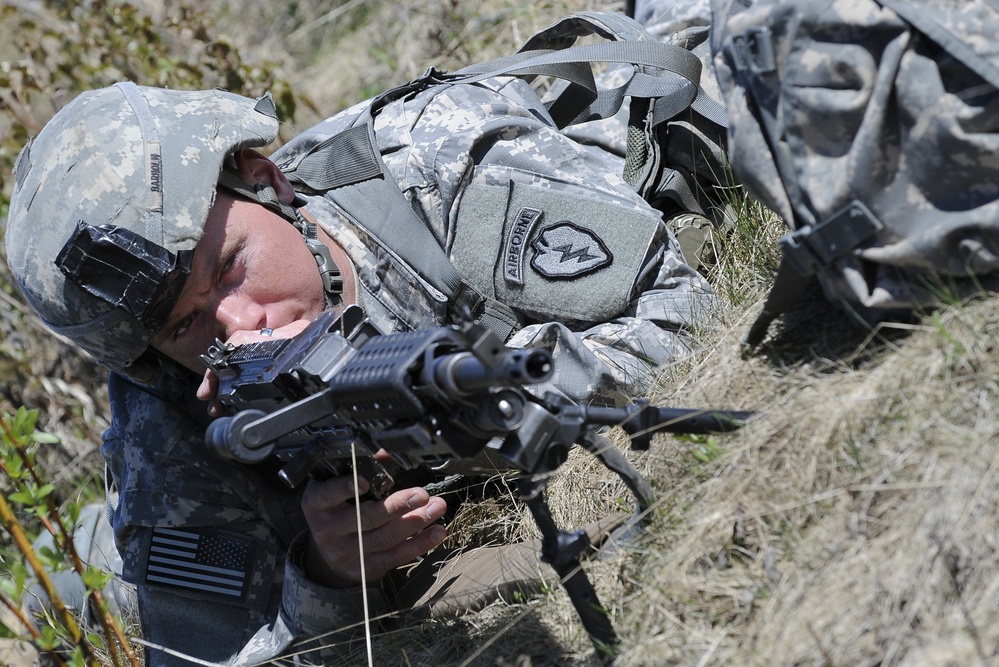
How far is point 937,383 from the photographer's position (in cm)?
185

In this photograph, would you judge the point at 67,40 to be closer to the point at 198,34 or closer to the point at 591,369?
the point at 198,34

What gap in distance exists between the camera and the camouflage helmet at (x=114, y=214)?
2826mm

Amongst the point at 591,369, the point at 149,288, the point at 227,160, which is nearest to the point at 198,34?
the point at 227,160

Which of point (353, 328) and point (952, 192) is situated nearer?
point (952, 192)

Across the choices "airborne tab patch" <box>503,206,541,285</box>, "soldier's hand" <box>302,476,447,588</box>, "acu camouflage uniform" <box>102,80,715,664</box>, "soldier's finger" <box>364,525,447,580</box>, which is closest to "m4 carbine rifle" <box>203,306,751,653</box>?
"soldier's hand" <box>302,476,447,588</box>

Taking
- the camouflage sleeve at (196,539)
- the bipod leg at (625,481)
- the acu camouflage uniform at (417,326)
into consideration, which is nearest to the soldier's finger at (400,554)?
the acu camouflage uniform at (417,326)

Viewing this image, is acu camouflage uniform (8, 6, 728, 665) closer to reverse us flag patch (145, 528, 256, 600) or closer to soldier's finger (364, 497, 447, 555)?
reverse us flag patch (145, 528, 256, 600)

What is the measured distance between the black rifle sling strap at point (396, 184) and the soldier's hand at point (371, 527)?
26.9 inches

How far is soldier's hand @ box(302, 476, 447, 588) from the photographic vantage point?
268cm

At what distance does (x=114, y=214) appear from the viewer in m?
2.86

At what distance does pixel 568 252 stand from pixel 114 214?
1419mm

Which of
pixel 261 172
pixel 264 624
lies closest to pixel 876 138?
pixel 261 172

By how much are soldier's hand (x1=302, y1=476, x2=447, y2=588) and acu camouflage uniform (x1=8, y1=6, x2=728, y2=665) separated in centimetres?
22

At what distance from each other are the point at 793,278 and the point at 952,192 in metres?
0.40
